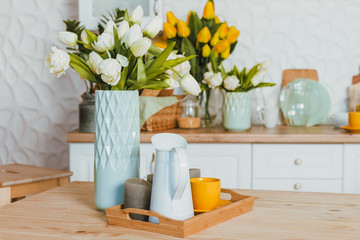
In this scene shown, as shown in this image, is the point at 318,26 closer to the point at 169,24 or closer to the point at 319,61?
the point at 319,61

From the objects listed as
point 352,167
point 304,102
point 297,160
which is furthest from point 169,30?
point 352,167

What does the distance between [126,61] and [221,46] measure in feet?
5.07

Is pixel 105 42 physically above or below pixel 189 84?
above

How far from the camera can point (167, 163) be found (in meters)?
1.06

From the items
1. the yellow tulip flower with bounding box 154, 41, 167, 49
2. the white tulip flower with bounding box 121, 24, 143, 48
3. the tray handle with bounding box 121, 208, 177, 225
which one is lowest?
the tray handle with bounding box 121, 208, 177, 225

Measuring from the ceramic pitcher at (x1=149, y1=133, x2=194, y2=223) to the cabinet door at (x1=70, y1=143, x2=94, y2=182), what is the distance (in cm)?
143

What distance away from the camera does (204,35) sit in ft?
8.57

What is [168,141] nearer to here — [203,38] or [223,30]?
[203,38]

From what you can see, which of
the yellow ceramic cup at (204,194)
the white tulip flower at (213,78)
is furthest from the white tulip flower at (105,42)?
the white tulip flower at (213,78)

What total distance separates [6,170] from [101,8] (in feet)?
3.79

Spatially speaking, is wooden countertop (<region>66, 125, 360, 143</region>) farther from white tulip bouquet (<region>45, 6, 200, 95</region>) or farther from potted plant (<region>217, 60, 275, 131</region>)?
white tulip bouquet (<region>45, 6, 200, 95</region>)

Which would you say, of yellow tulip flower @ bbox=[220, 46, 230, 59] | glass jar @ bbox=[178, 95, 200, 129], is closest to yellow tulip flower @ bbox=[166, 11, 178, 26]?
yellow tulip flower @ bbox=[220, 46, 230, 59]

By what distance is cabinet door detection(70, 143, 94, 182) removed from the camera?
2.45 m

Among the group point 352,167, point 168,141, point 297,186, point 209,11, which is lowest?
point 297,186
